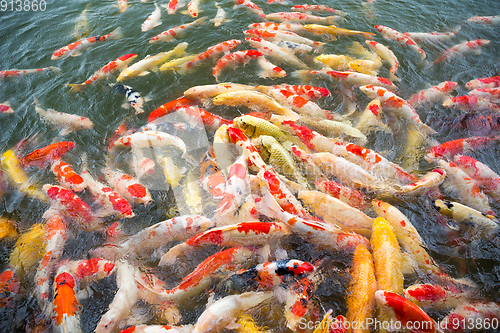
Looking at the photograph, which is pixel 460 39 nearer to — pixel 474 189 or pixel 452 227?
pixel 474 189

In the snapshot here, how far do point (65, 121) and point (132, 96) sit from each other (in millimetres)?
1231

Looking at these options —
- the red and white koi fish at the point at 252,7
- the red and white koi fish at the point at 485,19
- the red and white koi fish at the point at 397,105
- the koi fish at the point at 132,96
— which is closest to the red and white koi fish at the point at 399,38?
the red and white koi fish at the point at 397,105

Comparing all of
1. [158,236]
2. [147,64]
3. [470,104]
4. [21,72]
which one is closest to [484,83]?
[470,104]

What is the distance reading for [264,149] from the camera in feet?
13.1

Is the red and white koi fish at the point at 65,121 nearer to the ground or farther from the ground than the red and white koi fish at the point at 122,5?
nearer to the ground

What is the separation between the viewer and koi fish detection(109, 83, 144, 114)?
5148 millimetres

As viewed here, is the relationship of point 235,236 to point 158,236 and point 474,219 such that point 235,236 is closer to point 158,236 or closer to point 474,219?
point 158,236

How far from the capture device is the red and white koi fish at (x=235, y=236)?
3.06m

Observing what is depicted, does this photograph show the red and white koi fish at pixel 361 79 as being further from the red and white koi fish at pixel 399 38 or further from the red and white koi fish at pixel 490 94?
the red and white koi fish at pixel 399 38

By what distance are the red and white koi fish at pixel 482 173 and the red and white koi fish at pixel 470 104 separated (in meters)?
1.48

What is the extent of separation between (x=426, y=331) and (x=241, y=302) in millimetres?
1634

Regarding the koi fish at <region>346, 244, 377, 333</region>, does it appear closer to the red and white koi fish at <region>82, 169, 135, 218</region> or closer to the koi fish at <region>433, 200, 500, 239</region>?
the koi fish at <region>433, 200, 500, 239</region>

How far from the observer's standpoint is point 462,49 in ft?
20.7

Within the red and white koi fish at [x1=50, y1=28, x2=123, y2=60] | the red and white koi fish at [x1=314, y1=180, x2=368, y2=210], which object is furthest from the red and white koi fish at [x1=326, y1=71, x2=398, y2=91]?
the red and white koi fish at [x1=50, y1=28, x2=123, y2=60]
